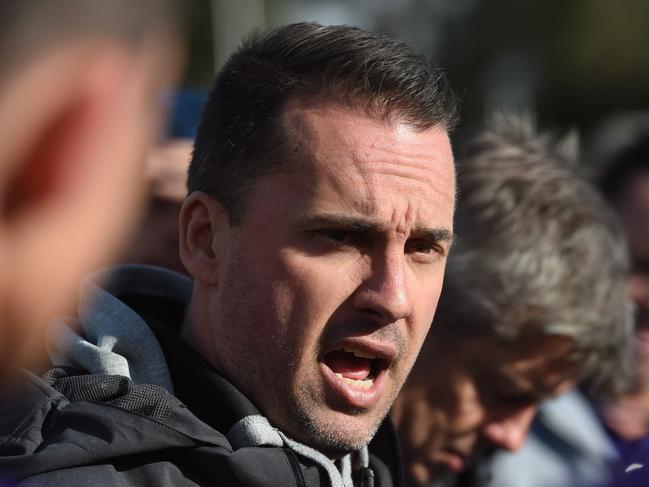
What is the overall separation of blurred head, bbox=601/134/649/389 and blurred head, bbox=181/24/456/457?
2.26 m

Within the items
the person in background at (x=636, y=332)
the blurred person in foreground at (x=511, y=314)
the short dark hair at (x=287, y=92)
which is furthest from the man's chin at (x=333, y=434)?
the person in background at (x=636, y=332)

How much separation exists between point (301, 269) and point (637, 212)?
282 cm

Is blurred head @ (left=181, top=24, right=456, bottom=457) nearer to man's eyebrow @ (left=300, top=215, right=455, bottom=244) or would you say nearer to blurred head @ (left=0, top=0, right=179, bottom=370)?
man's eyebrow @ (left=300, top=215, right=455, bottom=244)

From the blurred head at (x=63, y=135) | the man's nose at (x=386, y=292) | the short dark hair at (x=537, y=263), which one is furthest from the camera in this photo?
the short dark hair at (x=537, y=263)

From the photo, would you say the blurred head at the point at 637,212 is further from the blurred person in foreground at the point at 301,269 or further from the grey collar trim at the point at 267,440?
the grey collar trim at the point at 267,440

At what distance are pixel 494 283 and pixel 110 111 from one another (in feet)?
10.2

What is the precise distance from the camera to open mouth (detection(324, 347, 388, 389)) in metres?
2.56

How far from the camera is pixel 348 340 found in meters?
2.50

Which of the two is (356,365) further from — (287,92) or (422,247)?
(287,92)

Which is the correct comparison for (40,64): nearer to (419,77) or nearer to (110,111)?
(110,111)

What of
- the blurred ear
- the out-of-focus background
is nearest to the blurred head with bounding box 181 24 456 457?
the blurred ear

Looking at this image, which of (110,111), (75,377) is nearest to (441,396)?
(75,377)

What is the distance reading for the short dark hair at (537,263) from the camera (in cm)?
395

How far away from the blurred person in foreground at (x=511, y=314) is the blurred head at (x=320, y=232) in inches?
51.8
